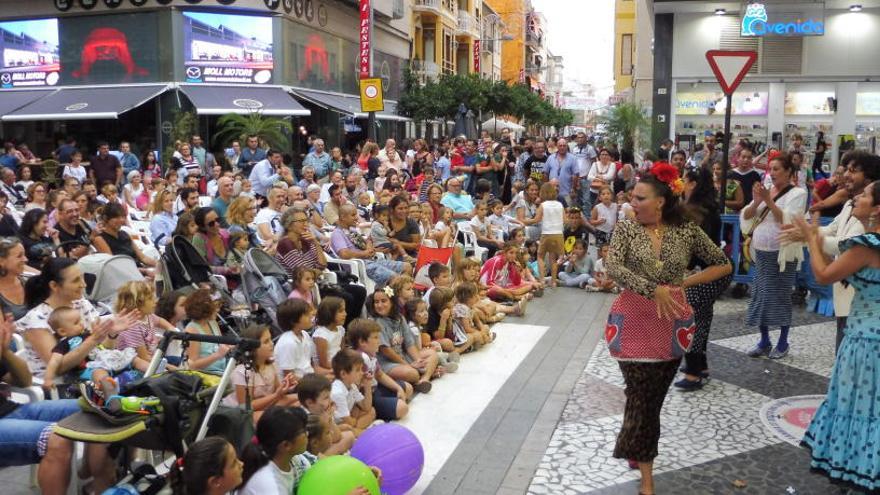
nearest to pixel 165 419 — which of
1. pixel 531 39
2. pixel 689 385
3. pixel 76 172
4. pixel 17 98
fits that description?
pixel 689 385

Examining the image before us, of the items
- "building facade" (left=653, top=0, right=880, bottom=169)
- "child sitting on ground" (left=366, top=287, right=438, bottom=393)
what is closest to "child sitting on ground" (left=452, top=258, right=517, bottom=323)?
"child sitting on ground" (left=366, top=287, right=438, bottom=393)

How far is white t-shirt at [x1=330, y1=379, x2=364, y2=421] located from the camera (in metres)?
5.29

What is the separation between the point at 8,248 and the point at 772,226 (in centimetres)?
617

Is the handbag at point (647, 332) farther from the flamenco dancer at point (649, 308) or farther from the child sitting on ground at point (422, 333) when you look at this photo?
the child sitting on ground at point (422, 333)

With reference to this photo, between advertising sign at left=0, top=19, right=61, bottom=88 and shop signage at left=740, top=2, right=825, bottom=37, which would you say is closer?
shop signage at left=740, top=2, right=825, bottom=37

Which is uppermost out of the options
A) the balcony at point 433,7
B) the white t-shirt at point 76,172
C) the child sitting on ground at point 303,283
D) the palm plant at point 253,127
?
the balcony at point 433,7

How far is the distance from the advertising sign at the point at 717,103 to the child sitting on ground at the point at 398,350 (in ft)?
53.5

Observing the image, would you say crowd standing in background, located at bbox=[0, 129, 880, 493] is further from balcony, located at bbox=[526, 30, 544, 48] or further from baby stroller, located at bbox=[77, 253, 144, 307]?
balcony, located at bbox=[526, 30, 544, 48]

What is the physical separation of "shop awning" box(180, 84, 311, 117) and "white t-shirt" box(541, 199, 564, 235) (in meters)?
12.6

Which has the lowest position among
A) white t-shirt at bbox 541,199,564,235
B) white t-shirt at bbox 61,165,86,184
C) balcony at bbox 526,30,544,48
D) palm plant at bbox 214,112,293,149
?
white t-shirt at bbox 541,199,564,235

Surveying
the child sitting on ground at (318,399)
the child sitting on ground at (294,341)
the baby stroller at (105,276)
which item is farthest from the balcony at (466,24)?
the child sitting on ground at (318,399)

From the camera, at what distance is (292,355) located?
18.4 feet

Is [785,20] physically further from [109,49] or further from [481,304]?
[109,49]

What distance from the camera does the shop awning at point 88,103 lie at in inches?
875
